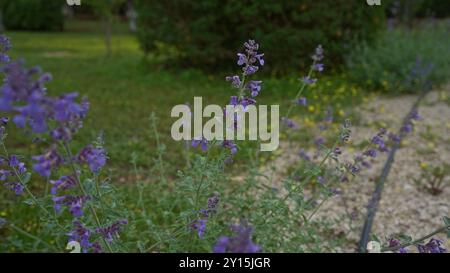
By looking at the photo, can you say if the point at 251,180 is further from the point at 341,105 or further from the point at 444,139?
the point at 341,105

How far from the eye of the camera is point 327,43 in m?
8.33

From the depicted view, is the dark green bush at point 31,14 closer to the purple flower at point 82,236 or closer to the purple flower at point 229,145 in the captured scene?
the purple flower at point 229,145

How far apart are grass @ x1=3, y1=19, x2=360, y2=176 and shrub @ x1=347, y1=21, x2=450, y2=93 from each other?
403 millimetres

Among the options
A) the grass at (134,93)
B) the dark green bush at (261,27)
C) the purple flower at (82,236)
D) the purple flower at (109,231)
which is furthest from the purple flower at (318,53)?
the dark green bush at (261,27)

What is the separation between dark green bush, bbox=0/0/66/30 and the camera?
64.4ft

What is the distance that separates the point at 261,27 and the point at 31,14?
48.7 ft

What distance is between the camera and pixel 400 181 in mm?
4254

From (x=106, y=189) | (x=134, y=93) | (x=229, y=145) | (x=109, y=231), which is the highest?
(x=229, y=145)

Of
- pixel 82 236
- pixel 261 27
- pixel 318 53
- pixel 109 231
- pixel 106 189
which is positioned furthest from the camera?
pixel 261 27

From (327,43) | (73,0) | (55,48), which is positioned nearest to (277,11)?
(327,43)

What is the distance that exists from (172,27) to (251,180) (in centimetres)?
615

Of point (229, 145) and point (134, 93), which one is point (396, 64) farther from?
point (229, 145)

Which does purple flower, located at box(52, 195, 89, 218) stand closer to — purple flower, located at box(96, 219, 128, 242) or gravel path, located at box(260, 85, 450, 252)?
purple flower, located at box(96, 219, 128, 242)

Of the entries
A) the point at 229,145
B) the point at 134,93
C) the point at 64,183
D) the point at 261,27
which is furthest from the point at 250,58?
the point at 261,27
